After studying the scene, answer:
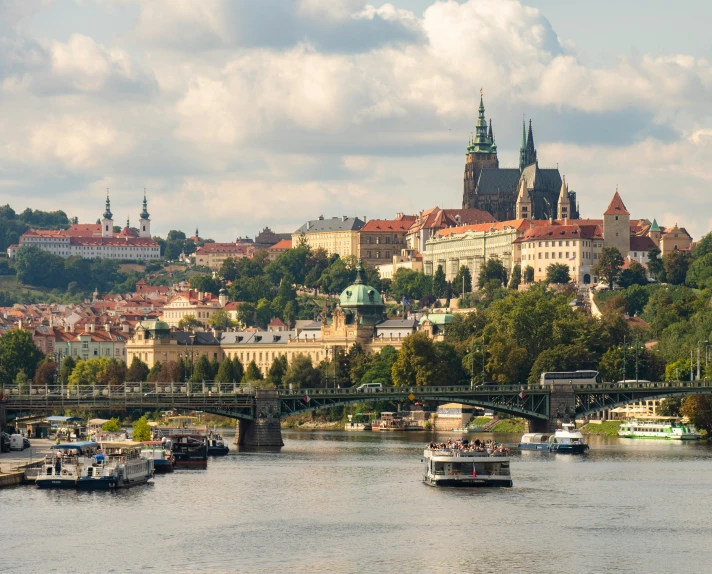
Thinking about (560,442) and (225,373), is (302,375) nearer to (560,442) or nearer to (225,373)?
(225,373)

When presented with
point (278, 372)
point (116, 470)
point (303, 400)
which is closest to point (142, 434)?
point (303, 400)

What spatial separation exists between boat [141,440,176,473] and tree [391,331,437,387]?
61.2 metres

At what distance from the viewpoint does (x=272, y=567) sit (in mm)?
66625

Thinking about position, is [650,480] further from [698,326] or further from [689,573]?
[698,326]

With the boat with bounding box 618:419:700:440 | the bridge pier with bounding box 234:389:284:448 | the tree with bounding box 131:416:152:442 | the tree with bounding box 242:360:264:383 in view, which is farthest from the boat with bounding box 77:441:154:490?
the tree with bounding box 242:360:264:383

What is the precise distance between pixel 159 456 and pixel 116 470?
493 inches

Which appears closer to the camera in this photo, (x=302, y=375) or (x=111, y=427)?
(x=111, y=427)

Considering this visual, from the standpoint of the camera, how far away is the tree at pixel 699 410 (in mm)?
130500

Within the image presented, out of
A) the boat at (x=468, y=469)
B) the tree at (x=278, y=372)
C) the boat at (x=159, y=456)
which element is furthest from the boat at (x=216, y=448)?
the tree at (x=278, y=372)

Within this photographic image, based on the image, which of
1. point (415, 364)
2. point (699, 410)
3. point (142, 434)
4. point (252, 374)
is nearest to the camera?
point (142, 434)

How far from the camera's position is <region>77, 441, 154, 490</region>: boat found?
8900 centimetres

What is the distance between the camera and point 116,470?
3538 inches

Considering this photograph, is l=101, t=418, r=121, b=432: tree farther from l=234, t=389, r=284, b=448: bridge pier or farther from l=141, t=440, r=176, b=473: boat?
l=141, t=440, r=176, b=473: boat

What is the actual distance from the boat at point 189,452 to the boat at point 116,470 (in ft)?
30.4
